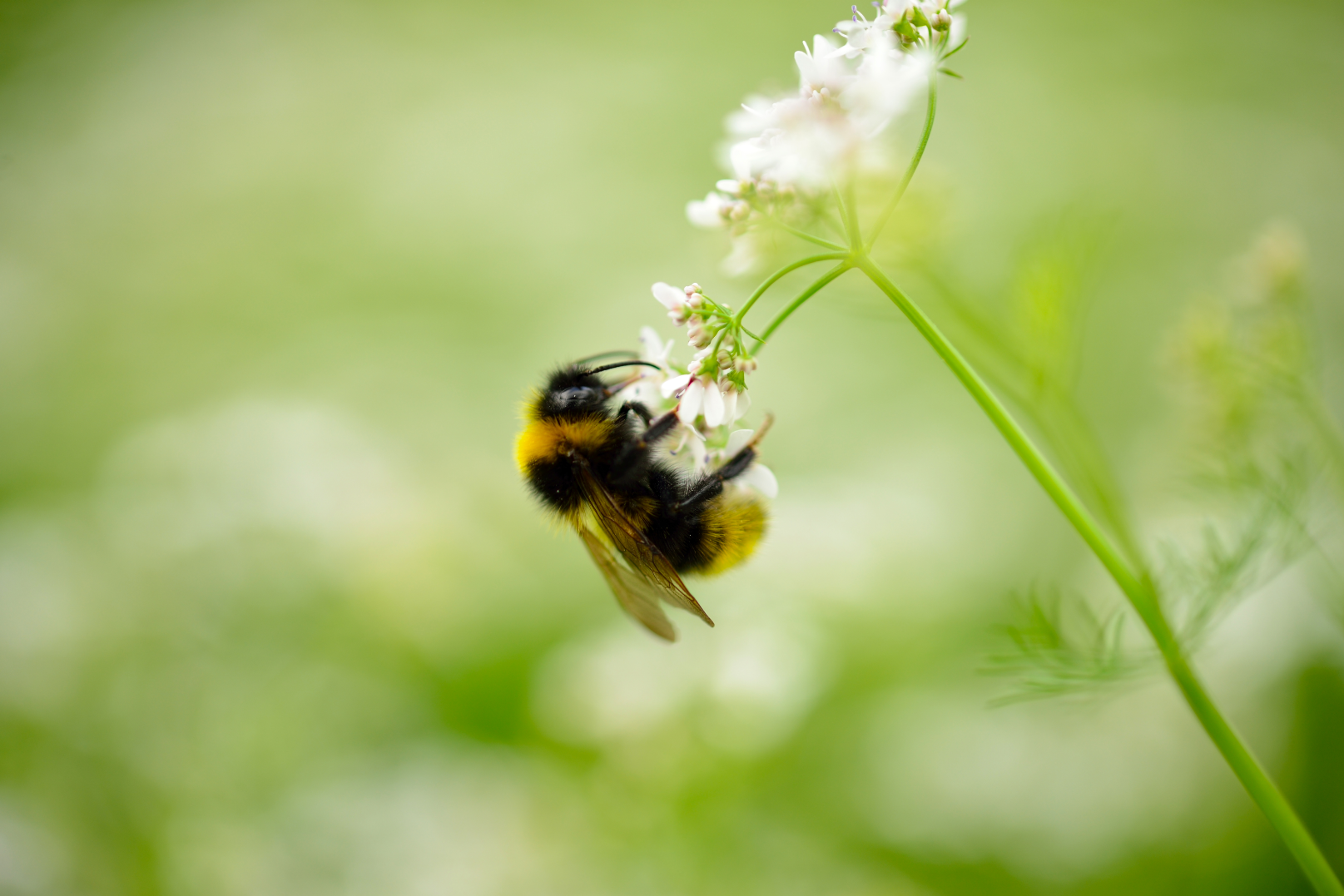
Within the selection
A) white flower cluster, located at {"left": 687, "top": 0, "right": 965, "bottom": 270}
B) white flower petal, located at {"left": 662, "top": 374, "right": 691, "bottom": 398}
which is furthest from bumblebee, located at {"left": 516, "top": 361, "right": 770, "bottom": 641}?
white flower cluster, located at {"left": 687, "top": 0, "right": 965, "bottom": 270}

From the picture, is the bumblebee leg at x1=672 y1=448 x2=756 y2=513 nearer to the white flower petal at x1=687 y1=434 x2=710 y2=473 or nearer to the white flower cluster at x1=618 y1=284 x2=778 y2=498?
the white flower petal at x1=687 y1=434 x2=710 y2=473

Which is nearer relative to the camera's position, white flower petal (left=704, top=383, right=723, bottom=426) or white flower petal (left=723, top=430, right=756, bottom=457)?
white flower petal (left=704, top=383, right=723, bottom=426)

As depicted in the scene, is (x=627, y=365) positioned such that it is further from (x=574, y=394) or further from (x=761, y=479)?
A: (x=761, y=479)

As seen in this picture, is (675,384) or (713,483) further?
(713,483)

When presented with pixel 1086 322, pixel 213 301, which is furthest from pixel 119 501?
pixel 1086 322

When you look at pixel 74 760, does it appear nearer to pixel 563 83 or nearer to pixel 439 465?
pixel 439 465

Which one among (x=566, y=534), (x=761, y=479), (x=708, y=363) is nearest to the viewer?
(x=708, y=363)

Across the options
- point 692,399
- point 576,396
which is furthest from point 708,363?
point 576,396
